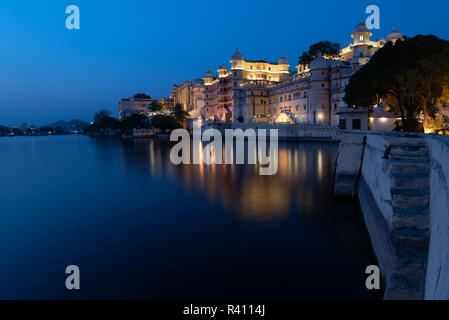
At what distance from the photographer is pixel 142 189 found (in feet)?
83.1

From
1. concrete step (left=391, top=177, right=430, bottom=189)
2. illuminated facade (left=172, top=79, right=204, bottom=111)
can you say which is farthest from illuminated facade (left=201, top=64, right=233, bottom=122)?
concrete step (left=391, top=177, right=430, bottom=189)

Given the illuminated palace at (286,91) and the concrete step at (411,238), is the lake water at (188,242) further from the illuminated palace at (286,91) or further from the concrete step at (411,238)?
the illuminated palace at (286,91)

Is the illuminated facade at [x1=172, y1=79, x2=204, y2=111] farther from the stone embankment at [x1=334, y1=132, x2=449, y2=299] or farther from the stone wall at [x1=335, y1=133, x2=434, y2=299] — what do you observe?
the stone embankment at [x1=334, y1=132, x2=449, y2=299]

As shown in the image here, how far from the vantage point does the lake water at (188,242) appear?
9484mm

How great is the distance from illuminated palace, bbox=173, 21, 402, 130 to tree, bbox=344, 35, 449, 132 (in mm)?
13002

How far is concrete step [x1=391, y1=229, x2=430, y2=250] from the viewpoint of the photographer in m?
7.55

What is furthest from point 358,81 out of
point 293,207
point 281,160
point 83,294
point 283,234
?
point 83,294

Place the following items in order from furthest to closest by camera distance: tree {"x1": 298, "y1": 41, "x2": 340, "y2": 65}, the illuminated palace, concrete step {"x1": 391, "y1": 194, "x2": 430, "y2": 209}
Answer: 1. tree {"x1": 298, "y1": 41, "x2": 340, "y2": 65}
2. the illuminated palace
3. concrete step {"x1": 391, "y1": 194, "x2": 430, "y2": 209}

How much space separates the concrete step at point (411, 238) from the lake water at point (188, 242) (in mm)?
2132

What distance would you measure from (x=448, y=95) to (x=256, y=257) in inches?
858

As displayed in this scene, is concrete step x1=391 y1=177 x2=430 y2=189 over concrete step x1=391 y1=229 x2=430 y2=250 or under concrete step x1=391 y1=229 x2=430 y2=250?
over

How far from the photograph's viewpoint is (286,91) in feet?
263

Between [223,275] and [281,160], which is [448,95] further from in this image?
[223,275]
